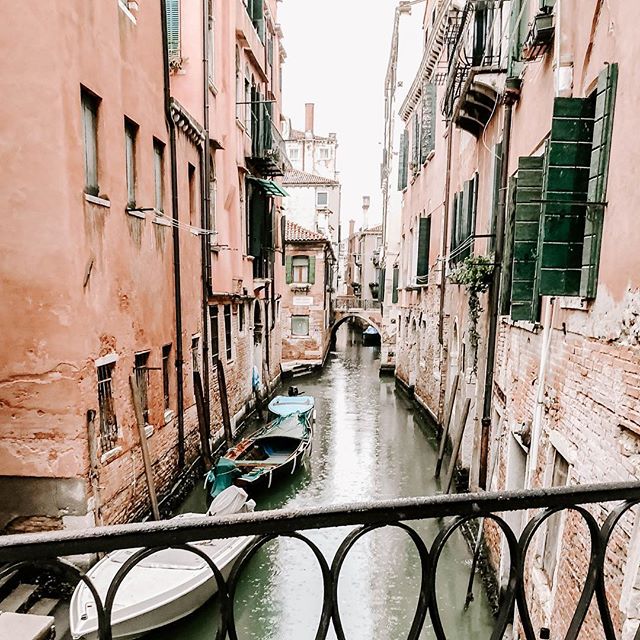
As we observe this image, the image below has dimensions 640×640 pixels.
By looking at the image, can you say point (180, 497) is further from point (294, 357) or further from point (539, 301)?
point (294, 357)

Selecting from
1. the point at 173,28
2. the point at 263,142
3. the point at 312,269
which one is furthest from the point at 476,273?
the point at 312,269

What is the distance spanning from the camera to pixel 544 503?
121cm

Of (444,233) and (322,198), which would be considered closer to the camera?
(444,233)

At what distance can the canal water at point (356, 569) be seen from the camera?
18.9 ft

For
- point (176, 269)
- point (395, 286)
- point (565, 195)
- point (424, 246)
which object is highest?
point (424, 246)

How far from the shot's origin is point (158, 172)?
309 inches

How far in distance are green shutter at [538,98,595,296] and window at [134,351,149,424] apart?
5430 mm

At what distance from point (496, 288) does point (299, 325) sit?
15575 millimetres

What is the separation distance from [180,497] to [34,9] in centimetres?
686

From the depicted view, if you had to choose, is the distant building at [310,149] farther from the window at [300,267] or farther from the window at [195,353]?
the window at [195,353]

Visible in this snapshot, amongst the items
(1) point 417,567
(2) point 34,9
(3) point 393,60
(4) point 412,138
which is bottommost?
(1) point 417,567

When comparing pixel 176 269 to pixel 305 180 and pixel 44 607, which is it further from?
pixel 305 180

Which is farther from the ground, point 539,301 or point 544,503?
point 539,301

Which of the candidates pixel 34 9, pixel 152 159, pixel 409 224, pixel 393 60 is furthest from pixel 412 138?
pixel 34 9
